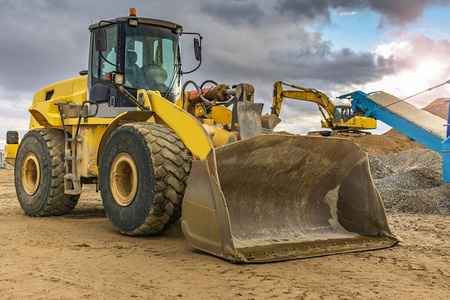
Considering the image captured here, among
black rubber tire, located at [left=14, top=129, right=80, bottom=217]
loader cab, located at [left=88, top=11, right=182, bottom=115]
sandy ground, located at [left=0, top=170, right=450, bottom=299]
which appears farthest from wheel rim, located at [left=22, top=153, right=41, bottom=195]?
sandy ground, located at [left=0, top=170, right=450, bottom=299]

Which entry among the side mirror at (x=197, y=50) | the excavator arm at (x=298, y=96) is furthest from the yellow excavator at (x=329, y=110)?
the side mirror at (x=197, y=50)

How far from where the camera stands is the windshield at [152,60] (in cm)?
649

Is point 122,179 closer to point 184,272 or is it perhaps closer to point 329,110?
point 184,272

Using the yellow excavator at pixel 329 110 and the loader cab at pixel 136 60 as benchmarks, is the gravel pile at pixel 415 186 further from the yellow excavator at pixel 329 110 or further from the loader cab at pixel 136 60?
the loader cab at pixel 136 60

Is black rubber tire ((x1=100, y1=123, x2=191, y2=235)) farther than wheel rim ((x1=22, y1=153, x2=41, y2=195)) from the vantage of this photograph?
No

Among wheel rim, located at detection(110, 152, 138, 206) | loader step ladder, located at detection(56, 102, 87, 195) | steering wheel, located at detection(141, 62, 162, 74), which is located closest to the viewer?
wheel rim, located at detection(110, 152, 138, 206)

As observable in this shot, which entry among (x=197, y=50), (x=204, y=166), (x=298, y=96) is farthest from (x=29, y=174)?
(x=298, y=96)

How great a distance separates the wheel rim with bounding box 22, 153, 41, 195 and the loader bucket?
4.06m

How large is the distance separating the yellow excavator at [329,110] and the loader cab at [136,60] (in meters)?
5.68

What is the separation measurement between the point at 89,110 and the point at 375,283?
457cm

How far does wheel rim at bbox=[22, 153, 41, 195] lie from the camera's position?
774 centimetres

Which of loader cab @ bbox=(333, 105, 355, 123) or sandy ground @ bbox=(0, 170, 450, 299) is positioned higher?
loader cab @ bbox=(333, 105, 355, 123)

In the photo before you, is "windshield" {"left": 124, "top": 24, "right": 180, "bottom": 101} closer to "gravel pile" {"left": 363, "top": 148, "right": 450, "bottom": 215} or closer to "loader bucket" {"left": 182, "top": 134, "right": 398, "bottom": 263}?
"loader bucket" {"left": 182, "top": 134, "right": 398, "bottom": 263}

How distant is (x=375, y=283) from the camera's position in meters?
3.74
